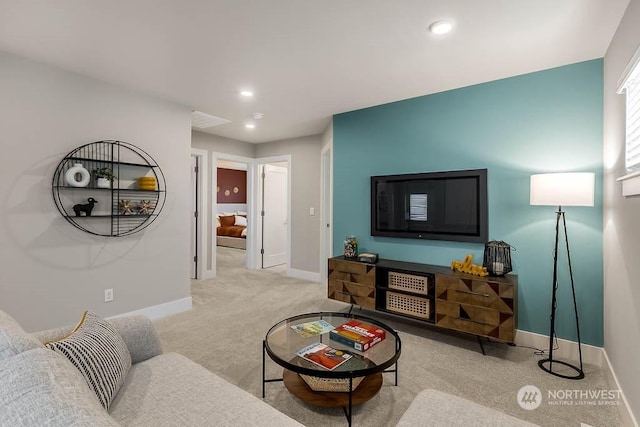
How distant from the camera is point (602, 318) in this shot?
2449 millimetres

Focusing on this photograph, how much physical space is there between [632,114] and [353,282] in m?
2.45

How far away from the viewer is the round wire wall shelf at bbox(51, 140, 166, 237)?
9.05 feet

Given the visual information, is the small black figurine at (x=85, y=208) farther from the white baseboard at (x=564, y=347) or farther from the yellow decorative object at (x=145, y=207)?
the white baseboard at (x=564, y=347)

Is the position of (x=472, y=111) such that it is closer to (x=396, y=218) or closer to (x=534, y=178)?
(x=534, y=178)

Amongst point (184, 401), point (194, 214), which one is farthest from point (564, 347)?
point (194, 214)

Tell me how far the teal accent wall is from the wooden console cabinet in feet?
0.94

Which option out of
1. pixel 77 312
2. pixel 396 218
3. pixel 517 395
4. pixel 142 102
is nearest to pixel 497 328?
pixel 517 395

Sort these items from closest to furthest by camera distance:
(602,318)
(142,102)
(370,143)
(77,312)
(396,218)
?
(602,318) → (77,312) → (142,102) → (396,218) → (370,143)

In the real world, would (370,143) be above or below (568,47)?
below

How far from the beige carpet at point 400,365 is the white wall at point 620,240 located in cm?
34

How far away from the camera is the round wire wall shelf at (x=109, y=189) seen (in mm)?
2760

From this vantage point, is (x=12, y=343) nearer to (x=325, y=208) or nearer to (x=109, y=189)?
(x=109, y=189)

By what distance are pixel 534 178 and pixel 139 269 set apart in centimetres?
369

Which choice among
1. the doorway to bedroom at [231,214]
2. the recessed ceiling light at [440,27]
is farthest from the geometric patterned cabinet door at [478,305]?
the doorway to bedroom at [231,214]
